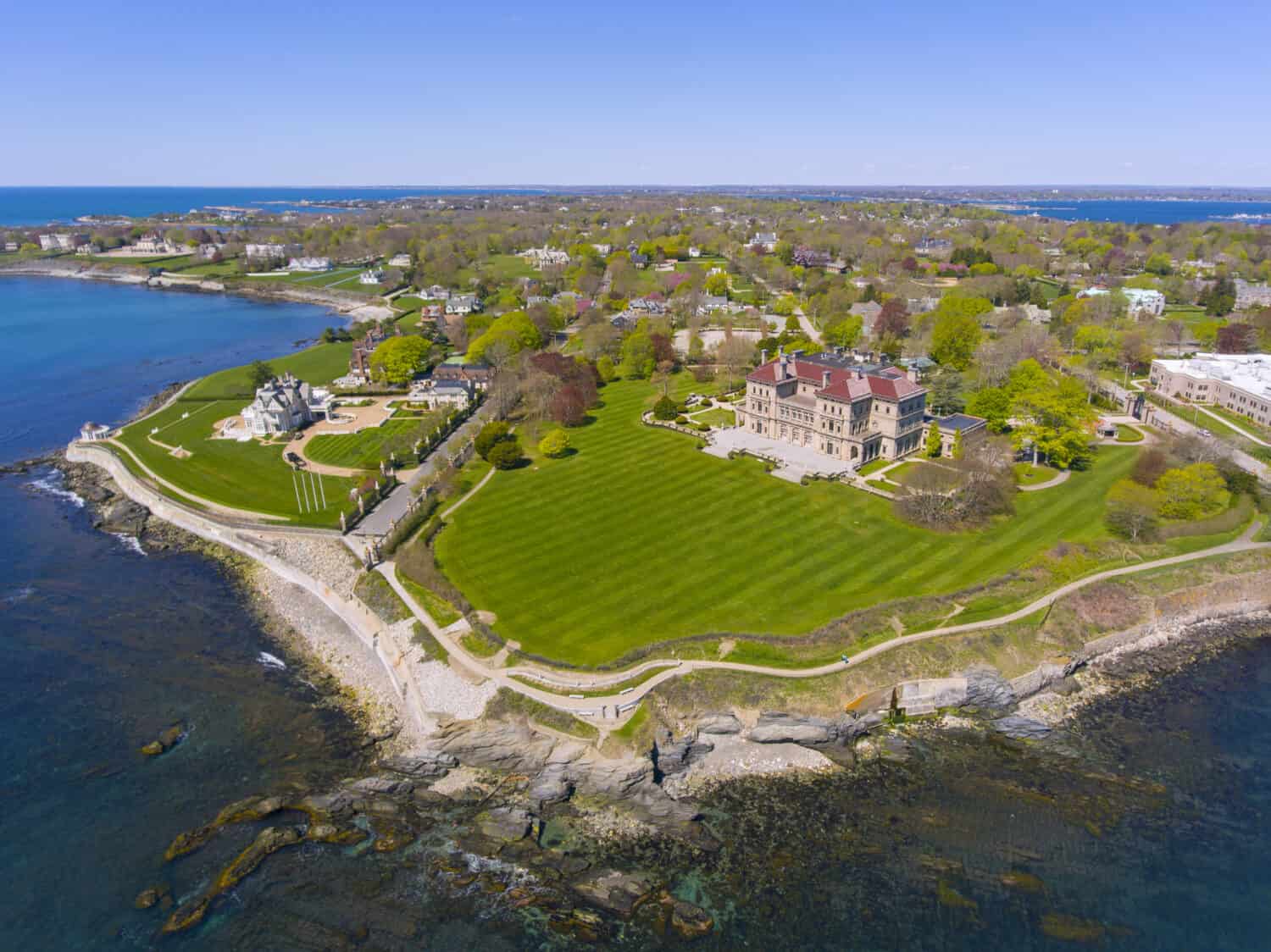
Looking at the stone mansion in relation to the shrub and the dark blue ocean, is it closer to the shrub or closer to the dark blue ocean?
the shrub

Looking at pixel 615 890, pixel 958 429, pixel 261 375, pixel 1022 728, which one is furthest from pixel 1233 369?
pixel 261 375

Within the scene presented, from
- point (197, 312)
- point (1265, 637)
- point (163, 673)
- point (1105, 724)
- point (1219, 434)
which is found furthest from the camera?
point (197, 312)

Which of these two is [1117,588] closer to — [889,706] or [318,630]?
[889,706]

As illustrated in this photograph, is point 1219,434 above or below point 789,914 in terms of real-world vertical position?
above

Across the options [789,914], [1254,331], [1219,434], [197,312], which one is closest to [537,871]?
[789,914]

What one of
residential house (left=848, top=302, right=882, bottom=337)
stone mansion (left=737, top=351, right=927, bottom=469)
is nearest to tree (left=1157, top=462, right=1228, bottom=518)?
stone mansion (left=737, top=351, right=927, bottom=469)

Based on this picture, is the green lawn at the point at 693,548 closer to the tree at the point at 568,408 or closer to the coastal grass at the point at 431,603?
the coastal grass at the point at 431,603

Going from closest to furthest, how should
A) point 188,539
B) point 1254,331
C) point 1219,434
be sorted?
point 188,539 < point 1219,434 < point 1254,331

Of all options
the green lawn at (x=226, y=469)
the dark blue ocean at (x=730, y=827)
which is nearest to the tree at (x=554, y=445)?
the green lawn at (x=226, y=469)

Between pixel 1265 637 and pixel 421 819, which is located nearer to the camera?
pixel 421 819
